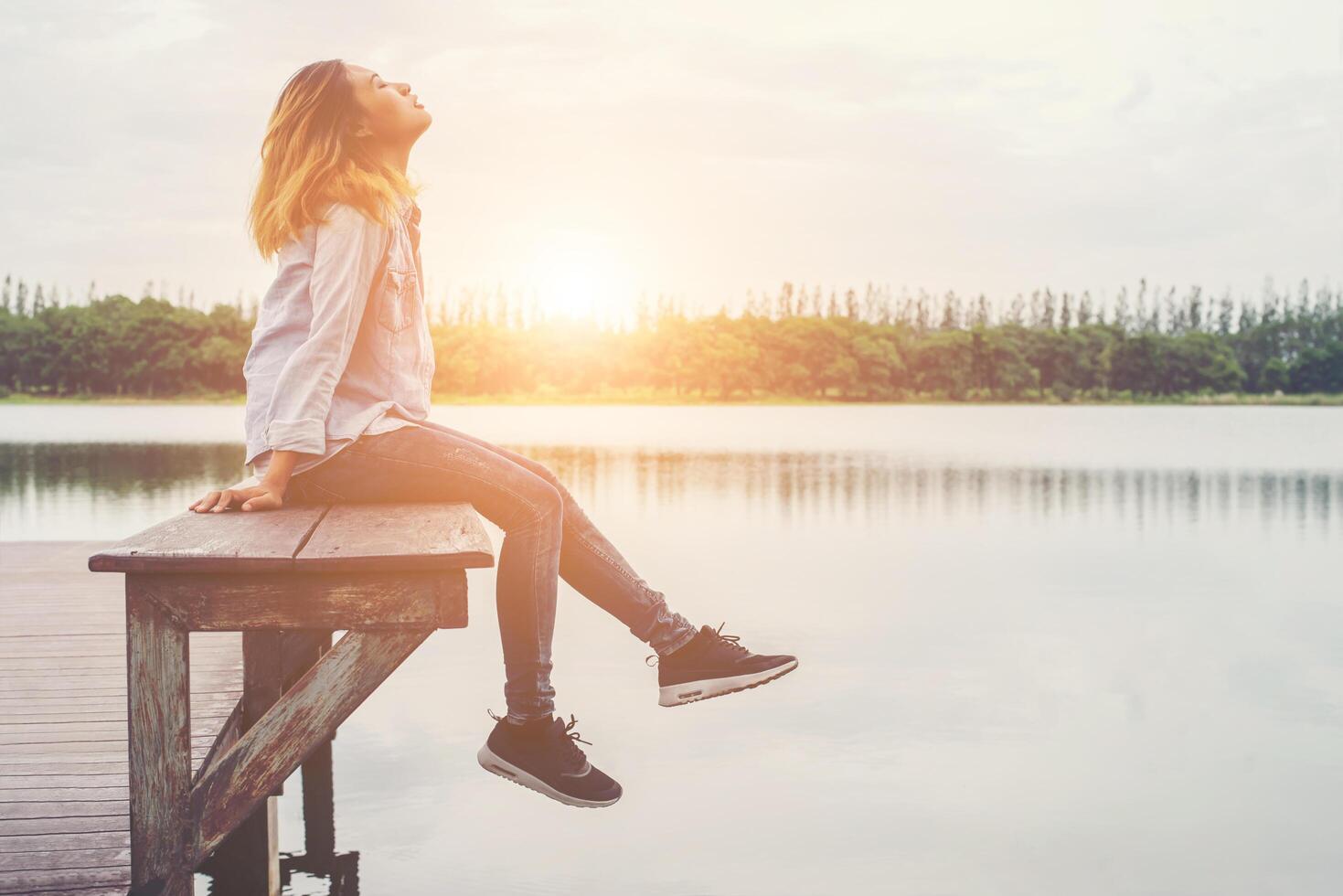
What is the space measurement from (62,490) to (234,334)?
238ft

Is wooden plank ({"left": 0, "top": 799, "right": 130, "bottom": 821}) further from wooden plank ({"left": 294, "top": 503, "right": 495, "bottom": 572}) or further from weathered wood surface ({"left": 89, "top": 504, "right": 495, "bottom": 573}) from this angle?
wooden plank ({"left": 294, "top": 503, "right": 495, "bottom": 572})

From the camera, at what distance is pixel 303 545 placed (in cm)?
272

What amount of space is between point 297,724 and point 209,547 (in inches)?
17.8

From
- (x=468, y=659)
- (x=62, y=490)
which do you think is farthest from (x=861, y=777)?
(x=62, y=490)

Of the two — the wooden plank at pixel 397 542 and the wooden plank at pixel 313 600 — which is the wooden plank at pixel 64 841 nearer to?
the wooden plank at pixel 313 600

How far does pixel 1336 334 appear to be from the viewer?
357 feet

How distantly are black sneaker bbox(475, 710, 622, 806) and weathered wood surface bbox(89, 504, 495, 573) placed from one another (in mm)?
Answer: 546

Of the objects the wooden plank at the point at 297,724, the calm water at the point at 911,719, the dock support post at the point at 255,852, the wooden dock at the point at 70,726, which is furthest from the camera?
the calm water at the point at 911,719

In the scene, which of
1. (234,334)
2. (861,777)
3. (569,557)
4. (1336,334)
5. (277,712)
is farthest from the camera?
(1336,334)

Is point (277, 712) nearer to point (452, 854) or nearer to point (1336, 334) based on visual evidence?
point (452, 854)

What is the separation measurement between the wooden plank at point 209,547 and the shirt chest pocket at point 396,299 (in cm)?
59

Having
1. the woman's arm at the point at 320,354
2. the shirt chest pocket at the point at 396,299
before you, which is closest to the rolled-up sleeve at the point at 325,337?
the woman's arm at the point at 320,354

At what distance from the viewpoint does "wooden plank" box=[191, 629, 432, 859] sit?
282 centimetres

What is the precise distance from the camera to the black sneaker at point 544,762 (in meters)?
3.21
